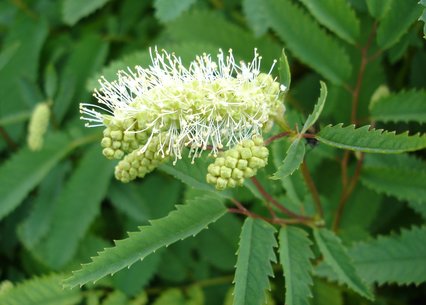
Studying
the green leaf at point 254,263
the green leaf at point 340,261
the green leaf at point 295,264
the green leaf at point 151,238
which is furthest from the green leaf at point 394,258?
the green leaf at point 151,238

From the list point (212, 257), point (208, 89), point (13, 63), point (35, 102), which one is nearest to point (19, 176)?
point (35, 102)

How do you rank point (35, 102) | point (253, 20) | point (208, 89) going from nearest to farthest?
1. point (208, 89)
2. point (253, 20)
3. point (35, 102)

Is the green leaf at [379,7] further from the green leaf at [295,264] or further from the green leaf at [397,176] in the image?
the green leaf at [295,264]

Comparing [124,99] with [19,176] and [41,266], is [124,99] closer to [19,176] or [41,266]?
[19,176]

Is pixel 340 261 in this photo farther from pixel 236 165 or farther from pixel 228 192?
pixel 236 165

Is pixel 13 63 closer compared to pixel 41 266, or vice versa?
pixel 41 266
